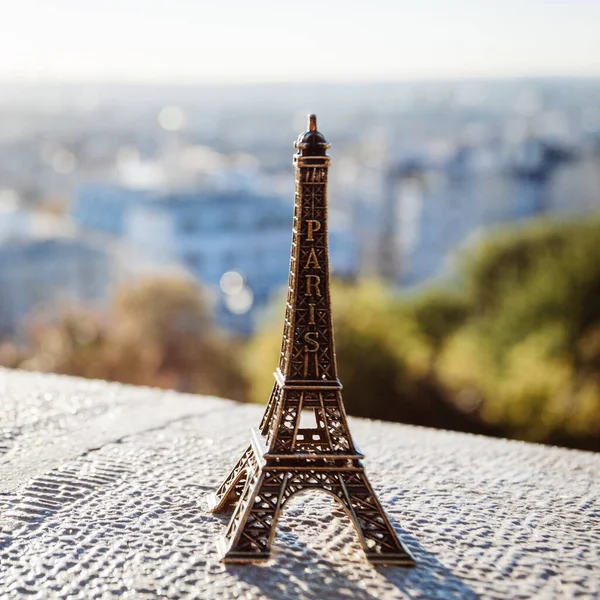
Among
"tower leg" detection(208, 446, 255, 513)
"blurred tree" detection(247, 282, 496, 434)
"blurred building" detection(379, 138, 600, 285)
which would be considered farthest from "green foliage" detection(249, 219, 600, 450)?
"blurred building" detection(379, 138, 600, 285)

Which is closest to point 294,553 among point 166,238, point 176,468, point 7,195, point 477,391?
point 176,468

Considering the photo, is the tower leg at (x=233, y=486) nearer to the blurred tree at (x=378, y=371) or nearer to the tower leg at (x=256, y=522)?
the tower leg at (x=256, y=522)

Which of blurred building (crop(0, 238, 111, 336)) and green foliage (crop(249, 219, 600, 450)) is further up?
blurred building (crop(0, 238, 111, 336))

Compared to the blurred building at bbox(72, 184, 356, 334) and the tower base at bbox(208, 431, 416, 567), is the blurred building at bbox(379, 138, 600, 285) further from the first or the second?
the tower base at bbox(208, 431, 416, 567)

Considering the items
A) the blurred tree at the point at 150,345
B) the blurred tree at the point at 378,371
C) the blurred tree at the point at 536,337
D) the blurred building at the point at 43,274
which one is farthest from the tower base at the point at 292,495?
the blurred building at the point at 43,274

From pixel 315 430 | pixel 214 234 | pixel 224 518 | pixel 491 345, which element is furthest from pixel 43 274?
pixel 315 430

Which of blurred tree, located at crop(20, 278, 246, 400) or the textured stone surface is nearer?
the textured stone surface

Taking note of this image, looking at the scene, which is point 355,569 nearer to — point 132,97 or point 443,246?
point 443,246

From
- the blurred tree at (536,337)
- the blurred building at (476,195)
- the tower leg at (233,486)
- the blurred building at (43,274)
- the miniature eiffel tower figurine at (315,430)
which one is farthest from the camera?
the blurred building at (476,195)
